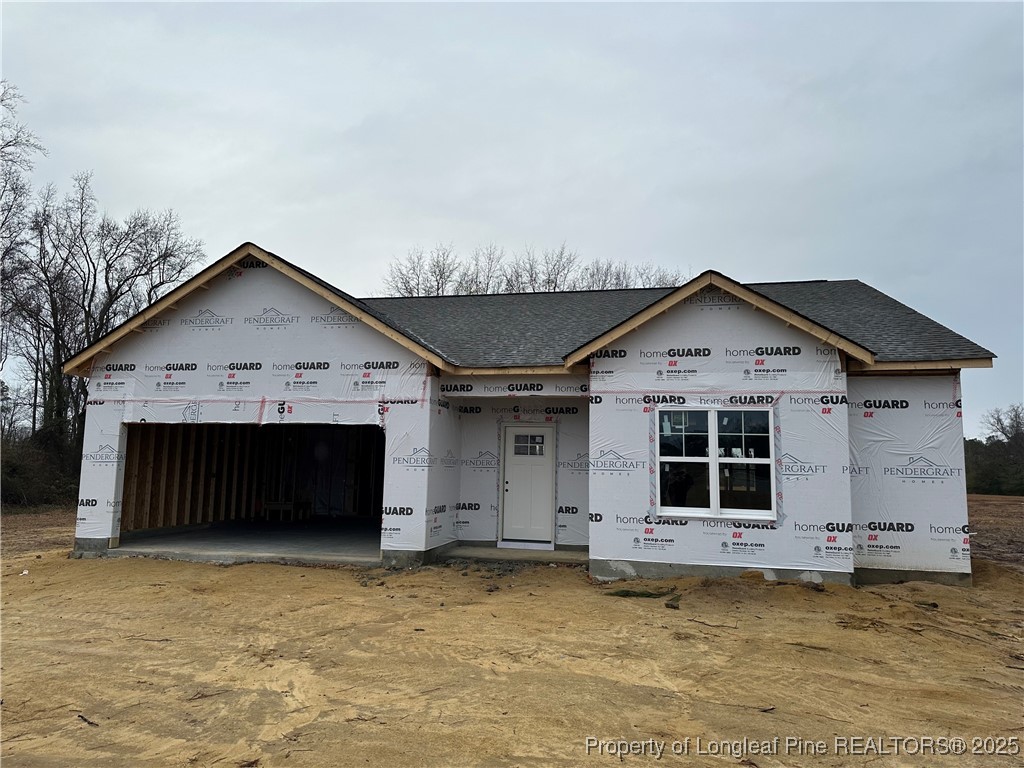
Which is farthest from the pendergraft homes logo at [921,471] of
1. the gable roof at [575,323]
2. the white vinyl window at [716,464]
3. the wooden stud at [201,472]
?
the wooden stud at [201,472]

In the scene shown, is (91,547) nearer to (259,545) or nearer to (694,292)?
(259,545)

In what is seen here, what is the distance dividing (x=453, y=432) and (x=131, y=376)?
20.4 feet

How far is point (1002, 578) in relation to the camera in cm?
1002

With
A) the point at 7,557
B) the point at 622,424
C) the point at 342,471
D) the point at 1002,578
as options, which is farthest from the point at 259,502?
the point at 1002,578

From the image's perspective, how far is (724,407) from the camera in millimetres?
9820

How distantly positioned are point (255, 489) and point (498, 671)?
43.5 ft

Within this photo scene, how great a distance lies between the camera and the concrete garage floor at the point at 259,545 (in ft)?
37.2

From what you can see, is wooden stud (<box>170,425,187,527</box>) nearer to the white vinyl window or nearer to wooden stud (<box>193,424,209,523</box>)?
wooden stud (<box>193,424,209,523</box>)

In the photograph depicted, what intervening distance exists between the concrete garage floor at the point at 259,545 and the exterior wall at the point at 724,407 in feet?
14.5

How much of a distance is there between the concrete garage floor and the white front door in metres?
2.62

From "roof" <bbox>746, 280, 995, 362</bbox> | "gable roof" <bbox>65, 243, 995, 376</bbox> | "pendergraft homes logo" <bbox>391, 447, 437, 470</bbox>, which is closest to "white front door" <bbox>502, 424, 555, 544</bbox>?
"gable roof" <bbox>65, 243, 995, 376</bbox>

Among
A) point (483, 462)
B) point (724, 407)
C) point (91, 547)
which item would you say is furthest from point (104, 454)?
point (724, 407)

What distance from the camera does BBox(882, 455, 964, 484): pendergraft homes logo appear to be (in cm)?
982

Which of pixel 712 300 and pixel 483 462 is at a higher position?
pixel 712 300
